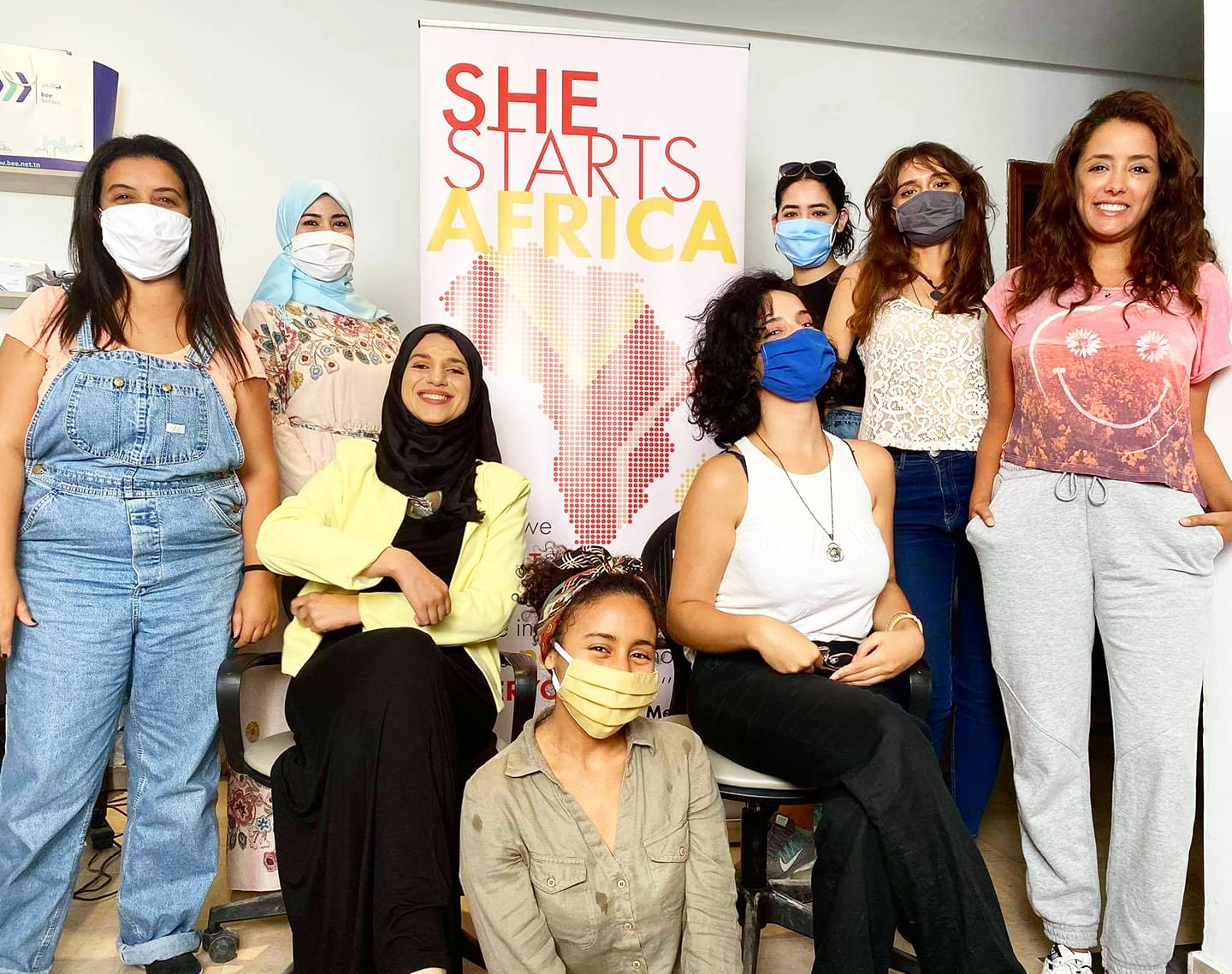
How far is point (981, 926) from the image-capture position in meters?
1.53

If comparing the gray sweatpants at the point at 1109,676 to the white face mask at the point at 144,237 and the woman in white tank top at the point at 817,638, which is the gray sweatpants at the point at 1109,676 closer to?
the woman in white tank top at the point at 817,638

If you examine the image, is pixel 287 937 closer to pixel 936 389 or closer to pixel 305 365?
pixel 305 365

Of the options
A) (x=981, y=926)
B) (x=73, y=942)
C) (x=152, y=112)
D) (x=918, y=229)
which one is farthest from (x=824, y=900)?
(x=152, y=112)

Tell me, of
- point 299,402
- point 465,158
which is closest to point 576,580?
point 299,402

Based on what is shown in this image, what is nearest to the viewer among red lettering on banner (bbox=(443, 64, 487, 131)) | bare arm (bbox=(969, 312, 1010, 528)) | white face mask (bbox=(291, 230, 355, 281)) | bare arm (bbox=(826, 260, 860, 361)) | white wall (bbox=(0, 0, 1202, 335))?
bare arm (bbox=(969, 312, 1010, 528))

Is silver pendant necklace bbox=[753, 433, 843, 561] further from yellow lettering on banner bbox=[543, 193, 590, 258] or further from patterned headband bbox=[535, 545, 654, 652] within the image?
yellow lettering on banner bbox=[543, 193, 590, 258]

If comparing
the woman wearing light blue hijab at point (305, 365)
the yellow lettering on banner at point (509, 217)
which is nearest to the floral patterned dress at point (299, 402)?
the woman wearing light blue hijab at point (305, 365)

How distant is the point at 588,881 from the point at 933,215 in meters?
1.58

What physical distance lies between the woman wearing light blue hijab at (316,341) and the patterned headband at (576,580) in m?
0.91

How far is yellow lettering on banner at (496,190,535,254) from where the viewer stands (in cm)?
294

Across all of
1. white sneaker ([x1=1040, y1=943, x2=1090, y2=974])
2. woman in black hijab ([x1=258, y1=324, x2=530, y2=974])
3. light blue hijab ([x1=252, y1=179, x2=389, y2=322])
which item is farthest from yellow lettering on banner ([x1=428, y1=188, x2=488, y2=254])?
white sneaker ([x1=1040, y1=943, x2=1090, y2=974])

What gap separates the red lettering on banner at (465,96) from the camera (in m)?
2.90

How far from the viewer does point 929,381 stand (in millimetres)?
2215

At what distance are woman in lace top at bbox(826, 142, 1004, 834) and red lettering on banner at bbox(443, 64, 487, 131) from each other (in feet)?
3.84
